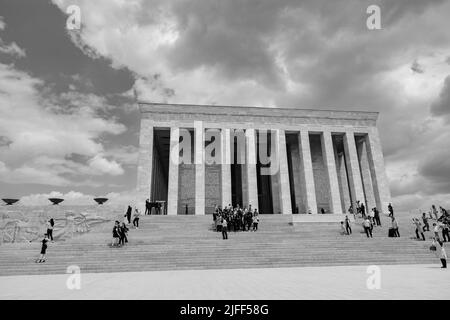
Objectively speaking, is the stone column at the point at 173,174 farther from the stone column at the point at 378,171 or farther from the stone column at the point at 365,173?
the stone column at the point at 378,171

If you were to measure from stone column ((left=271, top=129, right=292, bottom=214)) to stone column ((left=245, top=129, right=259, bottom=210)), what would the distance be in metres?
2.55

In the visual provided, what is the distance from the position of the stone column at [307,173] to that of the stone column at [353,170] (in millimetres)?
4129

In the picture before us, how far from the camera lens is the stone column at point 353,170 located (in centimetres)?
2908

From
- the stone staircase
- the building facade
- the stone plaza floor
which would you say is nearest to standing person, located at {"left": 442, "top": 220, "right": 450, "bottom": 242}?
the stone staircase

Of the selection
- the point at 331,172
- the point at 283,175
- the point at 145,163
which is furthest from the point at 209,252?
the point at 331,172

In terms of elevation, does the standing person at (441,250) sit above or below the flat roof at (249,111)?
below

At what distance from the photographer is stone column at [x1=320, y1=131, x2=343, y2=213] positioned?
28.4 meters

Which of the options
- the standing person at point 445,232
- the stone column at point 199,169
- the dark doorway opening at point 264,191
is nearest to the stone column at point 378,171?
the dark doorway opening at point 264,191

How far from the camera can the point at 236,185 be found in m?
34.8

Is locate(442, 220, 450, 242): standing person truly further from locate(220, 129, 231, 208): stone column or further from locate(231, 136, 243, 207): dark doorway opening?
locate(231, 136, 243, 207): dark doorway opening

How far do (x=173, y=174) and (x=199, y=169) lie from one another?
8.14 feet

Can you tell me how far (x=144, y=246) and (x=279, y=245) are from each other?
649 centimetres
